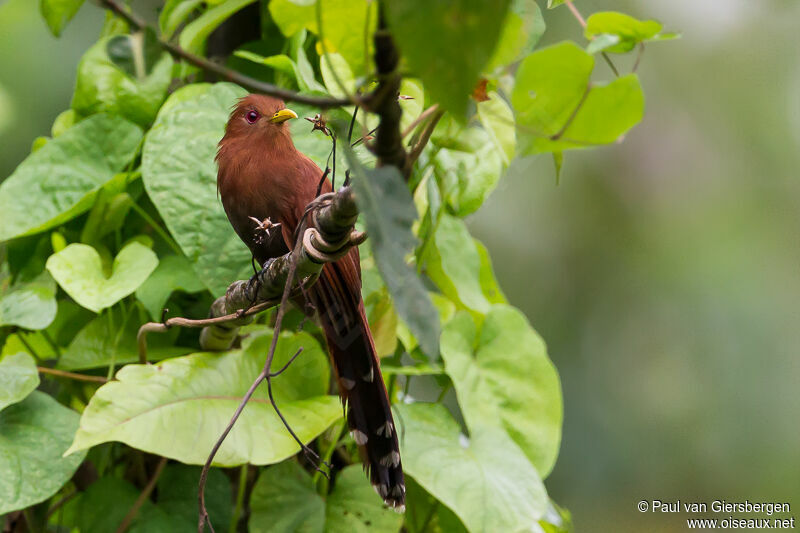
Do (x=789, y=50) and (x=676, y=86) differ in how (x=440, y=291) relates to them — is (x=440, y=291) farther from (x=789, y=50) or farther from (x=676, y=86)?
(x=789, y=50)

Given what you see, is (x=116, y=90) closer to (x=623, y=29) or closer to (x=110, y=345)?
(x=110, y=345)

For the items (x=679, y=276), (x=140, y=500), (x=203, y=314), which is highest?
(x=203, y=314)

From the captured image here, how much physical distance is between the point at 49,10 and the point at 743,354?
11.4 feet

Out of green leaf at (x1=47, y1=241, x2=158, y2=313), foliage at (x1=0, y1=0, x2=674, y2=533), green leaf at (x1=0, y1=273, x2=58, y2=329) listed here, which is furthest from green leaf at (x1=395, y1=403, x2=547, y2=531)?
green leaf at (x1=0, y1=273, x2=58, y2=329)

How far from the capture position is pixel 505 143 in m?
1.28

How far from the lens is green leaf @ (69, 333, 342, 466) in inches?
44.7

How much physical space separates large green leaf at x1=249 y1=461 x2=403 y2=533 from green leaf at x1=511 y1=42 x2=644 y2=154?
27.0 inches

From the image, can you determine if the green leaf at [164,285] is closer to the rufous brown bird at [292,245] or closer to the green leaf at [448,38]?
the rufous brown bird at [292,245]

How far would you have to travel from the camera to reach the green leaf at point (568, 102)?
1023 millimetres

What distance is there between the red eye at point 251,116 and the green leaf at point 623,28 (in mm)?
579

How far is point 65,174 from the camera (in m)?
1.47

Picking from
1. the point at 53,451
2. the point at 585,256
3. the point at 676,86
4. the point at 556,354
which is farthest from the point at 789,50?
the point at 53,451

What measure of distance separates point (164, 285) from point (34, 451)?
351 mm

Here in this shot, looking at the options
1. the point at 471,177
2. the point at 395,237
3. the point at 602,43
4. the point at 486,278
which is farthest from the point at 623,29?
the point at 486,278
